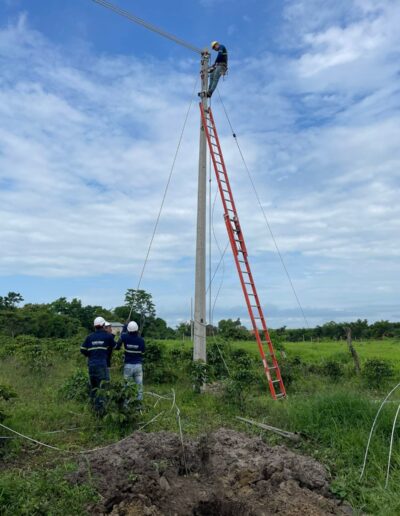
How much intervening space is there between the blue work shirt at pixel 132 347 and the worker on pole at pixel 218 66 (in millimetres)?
5609

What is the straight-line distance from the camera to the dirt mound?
4.46m

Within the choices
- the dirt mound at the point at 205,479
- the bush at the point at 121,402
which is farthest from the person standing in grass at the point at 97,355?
the dirt mound at the point at 205,479

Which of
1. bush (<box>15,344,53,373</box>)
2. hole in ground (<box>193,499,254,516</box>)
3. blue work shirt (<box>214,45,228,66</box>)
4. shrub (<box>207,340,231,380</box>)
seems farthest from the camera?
bush (<box>15,344,53,373</box>)

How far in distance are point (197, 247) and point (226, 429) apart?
4.00 m

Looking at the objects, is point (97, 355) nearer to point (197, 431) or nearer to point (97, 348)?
point (97, 348)

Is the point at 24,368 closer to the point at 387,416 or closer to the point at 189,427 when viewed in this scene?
the point at 189,427

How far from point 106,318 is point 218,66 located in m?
26.5

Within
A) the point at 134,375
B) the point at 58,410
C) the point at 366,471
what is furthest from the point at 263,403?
the point at 58,410

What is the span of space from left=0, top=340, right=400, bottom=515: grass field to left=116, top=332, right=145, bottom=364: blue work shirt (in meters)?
0.88

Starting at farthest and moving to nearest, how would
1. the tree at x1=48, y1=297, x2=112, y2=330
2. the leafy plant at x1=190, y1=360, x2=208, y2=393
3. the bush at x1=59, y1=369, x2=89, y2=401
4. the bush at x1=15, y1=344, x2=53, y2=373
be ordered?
the tree at x1=48, y1=297, x2=112, y2=330 < the bush at x1=15, y1=344, x2=53, y2=373 < the leafy plant at x1=190, y1=360, x2=208, y2=393 < the bush at x1=59, y1=369, x2=89, y2=401

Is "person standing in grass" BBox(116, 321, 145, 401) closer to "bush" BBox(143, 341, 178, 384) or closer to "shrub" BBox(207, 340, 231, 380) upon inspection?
"bush" BBox(143, 341, 178, 384)

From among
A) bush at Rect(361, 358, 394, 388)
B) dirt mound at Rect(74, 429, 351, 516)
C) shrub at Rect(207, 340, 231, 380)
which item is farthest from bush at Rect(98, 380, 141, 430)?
bush at Rect(361, 358, 394, 388)

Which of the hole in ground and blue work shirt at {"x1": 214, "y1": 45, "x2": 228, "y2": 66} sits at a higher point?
blue work shirt at {"x1": 214, "y1": 45, "x2": 228, "y2": 66}

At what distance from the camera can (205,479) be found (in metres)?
5.32
